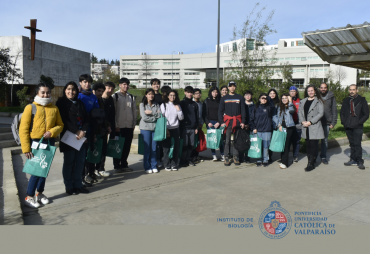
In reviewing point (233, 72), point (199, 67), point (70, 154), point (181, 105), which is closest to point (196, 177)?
point (181, 105)

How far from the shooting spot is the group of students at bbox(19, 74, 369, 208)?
218 inches

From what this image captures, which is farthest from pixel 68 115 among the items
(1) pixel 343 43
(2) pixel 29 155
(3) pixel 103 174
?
(1) pixel 343 43

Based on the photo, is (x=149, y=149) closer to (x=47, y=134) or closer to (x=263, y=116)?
(x=47, y=134)

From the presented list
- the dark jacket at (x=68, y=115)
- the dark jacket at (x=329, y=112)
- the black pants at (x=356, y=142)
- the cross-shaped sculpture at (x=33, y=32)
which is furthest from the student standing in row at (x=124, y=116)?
the cross-shaped sculpture at (x=33, y=32)

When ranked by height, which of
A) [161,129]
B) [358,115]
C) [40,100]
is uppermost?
[40,100]

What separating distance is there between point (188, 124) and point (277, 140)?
2.09 metres

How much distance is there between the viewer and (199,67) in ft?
343

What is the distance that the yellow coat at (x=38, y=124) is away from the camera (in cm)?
434

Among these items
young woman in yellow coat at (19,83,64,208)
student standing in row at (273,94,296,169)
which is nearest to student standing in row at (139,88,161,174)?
young woman in yellow coat at (19,83,64,208)

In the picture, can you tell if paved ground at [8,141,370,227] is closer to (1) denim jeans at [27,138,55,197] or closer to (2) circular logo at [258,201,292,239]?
(2) circular logo at [258,201,292,239]

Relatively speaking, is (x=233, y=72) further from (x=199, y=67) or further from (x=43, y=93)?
(x=199, y=67)

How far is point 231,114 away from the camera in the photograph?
23.8ft

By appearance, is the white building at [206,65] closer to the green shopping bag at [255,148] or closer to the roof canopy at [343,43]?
the roof canopy at [343,43]

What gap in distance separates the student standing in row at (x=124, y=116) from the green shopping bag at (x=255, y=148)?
2.81 meters
